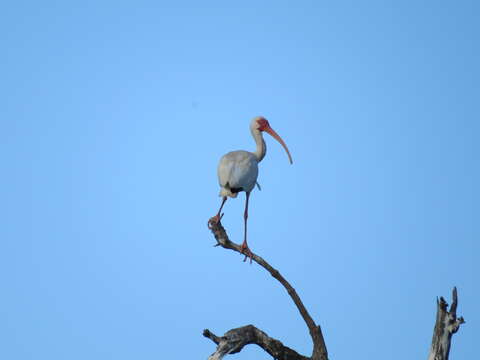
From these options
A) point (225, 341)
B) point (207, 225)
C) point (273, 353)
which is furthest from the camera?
point (207, 225)

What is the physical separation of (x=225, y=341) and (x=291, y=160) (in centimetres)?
664

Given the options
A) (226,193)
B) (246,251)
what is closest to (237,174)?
(226,193)

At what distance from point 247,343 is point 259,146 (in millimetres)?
5725

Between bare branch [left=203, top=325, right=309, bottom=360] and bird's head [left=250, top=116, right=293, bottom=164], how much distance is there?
227 inches

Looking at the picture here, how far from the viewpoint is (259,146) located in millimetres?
17141

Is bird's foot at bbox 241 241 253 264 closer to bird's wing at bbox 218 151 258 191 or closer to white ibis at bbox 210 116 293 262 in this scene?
white ibis at bbox 210 116 293 262

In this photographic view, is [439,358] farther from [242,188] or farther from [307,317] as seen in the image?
[242,188]

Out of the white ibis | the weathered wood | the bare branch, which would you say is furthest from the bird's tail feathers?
the weathered wood

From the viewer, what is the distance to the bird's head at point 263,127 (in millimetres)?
17594

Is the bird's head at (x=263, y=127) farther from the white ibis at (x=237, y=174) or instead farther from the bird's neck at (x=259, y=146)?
the white ibis at (x=237, y=174)

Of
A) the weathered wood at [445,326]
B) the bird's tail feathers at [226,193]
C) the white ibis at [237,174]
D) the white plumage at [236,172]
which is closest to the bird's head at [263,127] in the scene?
the white ibis at [237,174]

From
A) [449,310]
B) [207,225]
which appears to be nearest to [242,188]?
[207,225]

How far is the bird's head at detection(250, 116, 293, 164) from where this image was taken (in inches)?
693

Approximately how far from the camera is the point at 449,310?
42.1 feet
